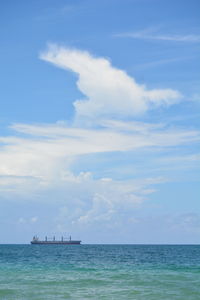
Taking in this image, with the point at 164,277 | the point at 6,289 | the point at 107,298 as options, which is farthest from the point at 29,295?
the point at 164,277

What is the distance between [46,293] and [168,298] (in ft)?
34.1

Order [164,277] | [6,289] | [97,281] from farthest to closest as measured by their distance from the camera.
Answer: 1. [164,277]
2. [97,281]
3. [6,289]

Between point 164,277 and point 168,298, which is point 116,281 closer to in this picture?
point 164,277

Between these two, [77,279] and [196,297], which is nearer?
[196,297]

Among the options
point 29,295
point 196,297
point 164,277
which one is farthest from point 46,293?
point 164,277

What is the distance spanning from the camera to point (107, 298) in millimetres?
30250

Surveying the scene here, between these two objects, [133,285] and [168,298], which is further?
[133,285]

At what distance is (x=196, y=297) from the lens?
3070 centimetres

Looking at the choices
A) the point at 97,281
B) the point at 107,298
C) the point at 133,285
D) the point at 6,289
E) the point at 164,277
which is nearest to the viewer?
the point at 107,298

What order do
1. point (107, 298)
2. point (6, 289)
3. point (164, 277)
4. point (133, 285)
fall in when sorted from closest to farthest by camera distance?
point (107, 298)
point (6, 289)
point (133, 285)
point (164, 277)

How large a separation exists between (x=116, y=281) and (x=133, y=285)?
137 inches

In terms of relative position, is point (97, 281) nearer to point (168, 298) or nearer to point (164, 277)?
point (164, 277)

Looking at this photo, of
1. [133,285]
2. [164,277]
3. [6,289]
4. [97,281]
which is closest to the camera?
[6,289]

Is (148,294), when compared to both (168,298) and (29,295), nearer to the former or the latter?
(168,298)
